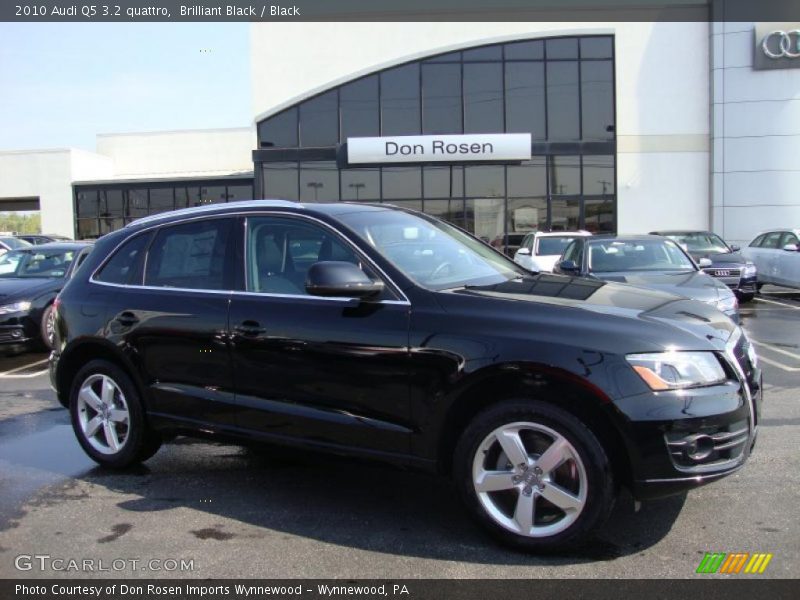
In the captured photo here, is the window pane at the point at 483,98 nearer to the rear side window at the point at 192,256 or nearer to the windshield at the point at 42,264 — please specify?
the windshield at the point at 42,264

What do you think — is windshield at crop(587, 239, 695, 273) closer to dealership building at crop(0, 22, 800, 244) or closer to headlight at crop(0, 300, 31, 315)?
headlight at crop(0, 300, 31, 315)

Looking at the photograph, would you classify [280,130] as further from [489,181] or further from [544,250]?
[544,250]

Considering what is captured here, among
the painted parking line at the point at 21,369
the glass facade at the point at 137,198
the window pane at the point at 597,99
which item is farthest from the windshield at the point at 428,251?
the glass facade at the point at 137,198

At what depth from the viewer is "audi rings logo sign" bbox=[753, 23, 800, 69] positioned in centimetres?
2286

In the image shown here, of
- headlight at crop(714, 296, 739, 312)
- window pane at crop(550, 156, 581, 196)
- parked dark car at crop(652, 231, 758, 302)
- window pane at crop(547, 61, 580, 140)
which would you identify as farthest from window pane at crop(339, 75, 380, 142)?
headlight at crop(714, 296, 739, 312)

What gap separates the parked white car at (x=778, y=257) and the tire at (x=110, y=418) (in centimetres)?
1396

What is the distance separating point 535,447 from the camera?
11.4 ft

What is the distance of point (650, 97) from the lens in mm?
24484

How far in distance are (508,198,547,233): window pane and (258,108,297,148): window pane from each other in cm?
836

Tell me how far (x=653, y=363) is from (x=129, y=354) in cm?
327
